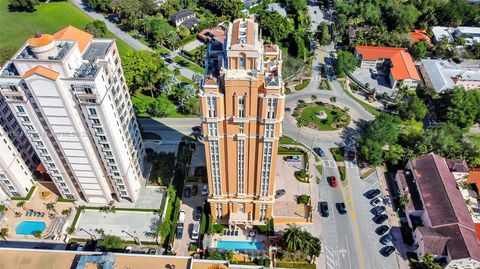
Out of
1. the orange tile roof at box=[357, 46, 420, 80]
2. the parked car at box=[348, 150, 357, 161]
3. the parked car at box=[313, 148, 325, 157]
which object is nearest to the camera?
the parked car at box=[348, 150, 357, 161]

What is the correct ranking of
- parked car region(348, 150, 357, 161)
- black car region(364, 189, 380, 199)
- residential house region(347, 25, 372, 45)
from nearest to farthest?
black car region(364, 189, 380, 199) < parked car region(348, 150, 357, 161) < residential house region(347, 25, 372, 45)

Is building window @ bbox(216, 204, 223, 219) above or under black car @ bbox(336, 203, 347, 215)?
under

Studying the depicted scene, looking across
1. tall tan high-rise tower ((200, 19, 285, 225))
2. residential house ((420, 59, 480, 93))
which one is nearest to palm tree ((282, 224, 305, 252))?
tall tan high-rise tower ((200, 19, 285, 225))

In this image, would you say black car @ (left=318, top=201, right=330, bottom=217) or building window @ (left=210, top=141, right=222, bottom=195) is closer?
building window @ (left=210, top=141, right=222, bottom=195)

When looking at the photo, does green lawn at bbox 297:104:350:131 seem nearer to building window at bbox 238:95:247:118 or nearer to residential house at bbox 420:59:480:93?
residential house at bbox 420:59:480:93

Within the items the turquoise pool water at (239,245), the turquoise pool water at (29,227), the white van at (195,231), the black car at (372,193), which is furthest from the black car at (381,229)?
the turquoise pool water at (29,227)

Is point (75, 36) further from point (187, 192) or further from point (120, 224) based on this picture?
point (187, 192)

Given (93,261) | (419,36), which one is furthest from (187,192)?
(419,36)

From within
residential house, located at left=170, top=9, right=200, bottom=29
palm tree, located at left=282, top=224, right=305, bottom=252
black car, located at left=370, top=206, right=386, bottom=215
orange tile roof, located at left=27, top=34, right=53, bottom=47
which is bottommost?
palm tree, located at left=282, top=224, right=305, bottom=252

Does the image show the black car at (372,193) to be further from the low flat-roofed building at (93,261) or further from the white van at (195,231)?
the white van at (195,231)
